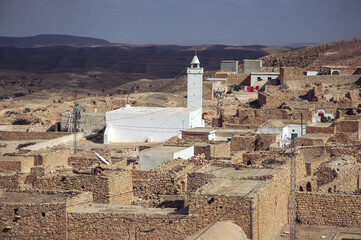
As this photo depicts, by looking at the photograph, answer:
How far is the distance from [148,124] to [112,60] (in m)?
116

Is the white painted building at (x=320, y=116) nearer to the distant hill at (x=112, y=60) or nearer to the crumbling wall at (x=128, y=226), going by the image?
the crumbling wall at (x=128, y=226)

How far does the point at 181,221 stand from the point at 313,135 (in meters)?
14.3

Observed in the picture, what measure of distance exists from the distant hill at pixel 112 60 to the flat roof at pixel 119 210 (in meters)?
108

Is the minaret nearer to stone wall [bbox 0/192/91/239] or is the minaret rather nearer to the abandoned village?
the abandoned village

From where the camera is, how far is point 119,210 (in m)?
14.1

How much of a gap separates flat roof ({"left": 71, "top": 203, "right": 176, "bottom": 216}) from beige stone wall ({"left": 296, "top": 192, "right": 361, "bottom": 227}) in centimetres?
316

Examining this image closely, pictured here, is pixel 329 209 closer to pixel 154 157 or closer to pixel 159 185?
pixel 159 185

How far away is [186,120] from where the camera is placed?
115 ft

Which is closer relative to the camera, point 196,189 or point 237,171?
point 196,189

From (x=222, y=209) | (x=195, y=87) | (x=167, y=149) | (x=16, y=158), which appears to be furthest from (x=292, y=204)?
(x=195, y=87)

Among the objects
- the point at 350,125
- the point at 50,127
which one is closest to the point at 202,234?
the point at 350,125

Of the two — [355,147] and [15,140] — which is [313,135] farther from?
[15,140]

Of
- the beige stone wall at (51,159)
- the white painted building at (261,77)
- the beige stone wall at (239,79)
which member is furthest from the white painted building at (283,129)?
the beige stone wall at (239,79)

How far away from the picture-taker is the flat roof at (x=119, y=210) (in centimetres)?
1378
